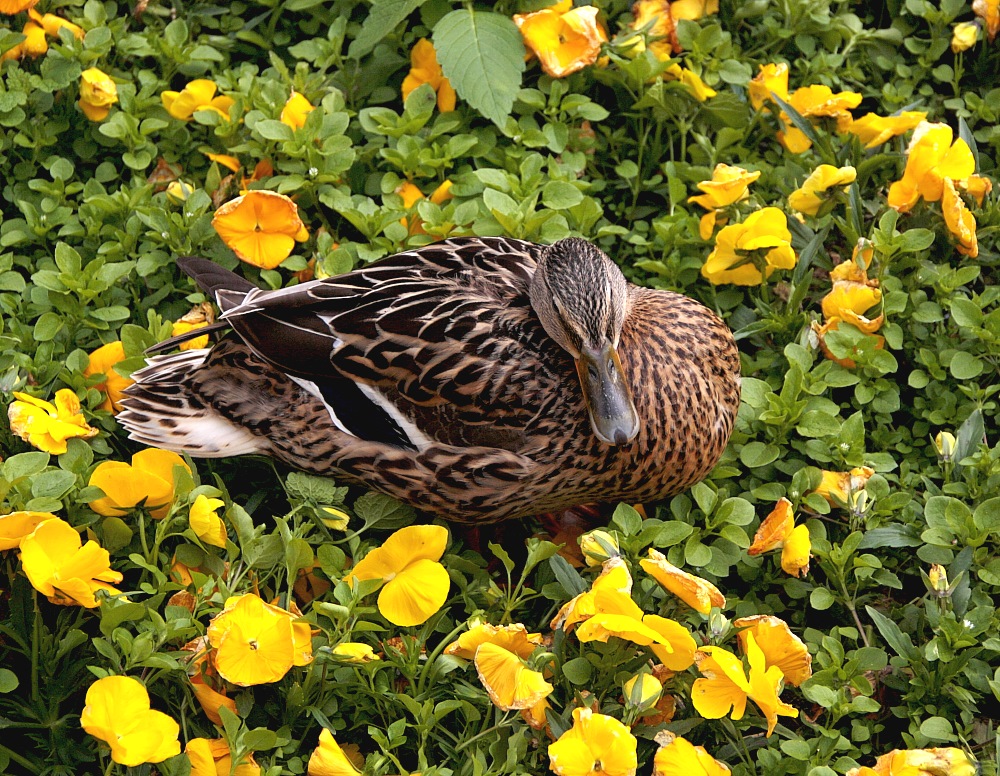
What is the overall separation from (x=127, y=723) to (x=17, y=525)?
55 centimetres

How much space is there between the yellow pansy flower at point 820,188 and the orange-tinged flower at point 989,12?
1.05 meters

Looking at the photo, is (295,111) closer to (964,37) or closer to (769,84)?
(769,84)

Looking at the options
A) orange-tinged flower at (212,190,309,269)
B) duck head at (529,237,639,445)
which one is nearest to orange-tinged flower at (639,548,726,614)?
duck head at (529,237,639,445)

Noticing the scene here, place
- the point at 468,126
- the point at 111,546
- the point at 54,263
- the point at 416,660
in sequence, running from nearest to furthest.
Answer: the point at 416,660, the point at 111,546, the point at 54,263, the point at 468,126

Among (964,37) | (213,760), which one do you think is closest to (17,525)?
(213,760)

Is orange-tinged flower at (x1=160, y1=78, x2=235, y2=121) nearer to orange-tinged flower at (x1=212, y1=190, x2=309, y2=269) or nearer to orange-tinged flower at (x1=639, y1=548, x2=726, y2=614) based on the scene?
orange-tinged flower at (x1=212, y1=190, x2=309, y2=269)

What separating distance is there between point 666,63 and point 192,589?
2.44 metres

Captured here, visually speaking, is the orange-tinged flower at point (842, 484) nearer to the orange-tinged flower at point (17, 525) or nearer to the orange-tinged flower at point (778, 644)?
the orange-tinged flower at point (778, 644)

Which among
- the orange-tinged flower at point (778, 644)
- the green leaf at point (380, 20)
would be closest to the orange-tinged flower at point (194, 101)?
the green leaf at point (380, 20)

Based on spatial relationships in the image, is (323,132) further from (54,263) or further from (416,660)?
(416,660)

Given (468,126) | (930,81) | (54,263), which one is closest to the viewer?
(54,263)

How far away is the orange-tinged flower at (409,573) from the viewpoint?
2.78 meters

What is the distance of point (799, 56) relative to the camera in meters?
4.52

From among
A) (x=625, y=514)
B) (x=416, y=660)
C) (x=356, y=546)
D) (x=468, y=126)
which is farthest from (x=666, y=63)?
(x=416, y=660)
